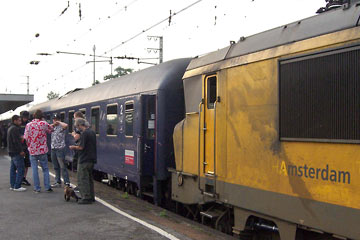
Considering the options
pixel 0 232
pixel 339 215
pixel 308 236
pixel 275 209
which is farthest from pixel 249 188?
pixel 0 232

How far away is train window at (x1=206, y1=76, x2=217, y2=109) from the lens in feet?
22.5

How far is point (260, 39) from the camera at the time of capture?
593cm

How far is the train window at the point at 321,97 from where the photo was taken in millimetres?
4316

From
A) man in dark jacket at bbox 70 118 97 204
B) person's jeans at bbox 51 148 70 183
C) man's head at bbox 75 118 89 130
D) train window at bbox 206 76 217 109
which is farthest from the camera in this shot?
person's jeans at bbox 51 148 70 183

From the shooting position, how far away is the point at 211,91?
695 cm

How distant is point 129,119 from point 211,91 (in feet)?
12.3

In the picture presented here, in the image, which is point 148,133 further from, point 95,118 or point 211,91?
point 95,118

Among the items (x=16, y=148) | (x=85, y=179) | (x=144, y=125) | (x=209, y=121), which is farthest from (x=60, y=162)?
(x=209, y=121)

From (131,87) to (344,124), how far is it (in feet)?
22.9

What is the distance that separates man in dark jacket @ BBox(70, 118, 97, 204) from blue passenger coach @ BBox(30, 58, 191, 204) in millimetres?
1175

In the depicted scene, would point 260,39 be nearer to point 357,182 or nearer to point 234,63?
point 234,63

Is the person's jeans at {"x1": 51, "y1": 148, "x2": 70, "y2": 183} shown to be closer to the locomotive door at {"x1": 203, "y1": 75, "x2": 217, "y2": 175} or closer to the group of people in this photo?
the group of people

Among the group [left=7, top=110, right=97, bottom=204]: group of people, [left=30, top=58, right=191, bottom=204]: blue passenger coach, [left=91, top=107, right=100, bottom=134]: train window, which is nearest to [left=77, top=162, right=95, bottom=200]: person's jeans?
[left=7, top=110, right=97, bottom=204]: group of people

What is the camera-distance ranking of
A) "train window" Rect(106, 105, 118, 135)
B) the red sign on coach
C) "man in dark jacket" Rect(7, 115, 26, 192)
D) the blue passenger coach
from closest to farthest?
the blue passenger coach
"man in dark jacket" Rect(7, 115, 26, 192)
the red sign on coach
"train window" Rect(106, 105, 118, 135)
